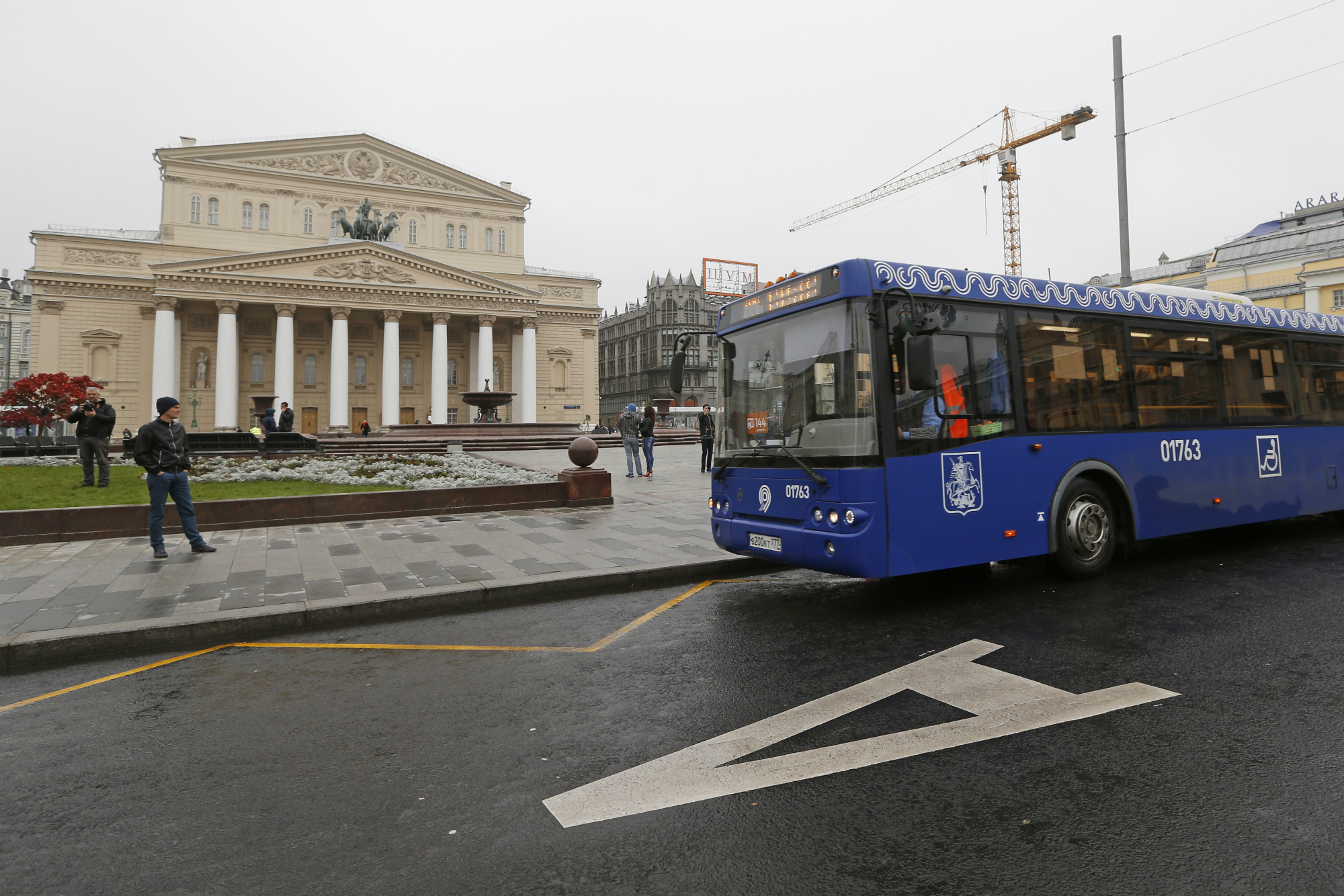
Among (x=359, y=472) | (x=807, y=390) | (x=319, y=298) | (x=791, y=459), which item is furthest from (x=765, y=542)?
(x=319, y=298)

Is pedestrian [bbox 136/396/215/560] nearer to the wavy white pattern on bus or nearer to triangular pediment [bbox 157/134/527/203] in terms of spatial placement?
the wavy white pattern on bus

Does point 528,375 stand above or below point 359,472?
above

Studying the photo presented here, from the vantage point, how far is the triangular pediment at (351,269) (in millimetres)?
50094

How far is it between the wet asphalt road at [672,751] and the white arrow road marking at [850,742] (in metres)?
0.08

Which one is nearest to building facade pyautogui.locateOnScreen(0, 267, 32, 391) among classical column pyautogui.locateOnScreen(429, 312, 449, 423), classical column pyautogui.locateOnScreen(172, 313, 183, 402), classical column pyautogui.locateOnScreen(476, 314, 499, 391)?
classical column pyautogui.locateOnScreen(172, 313, 183, 402)

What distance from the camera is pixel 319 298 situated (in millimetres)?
52500

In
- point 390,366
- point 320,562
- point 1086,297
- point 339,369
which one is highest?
point 390,366

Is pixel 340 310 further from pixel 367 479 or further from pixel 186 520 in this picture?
pixel 186 520

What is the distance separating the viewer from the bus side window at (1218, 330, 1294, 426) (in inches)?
320

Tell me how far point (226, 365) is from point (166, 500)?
49424 millimetres

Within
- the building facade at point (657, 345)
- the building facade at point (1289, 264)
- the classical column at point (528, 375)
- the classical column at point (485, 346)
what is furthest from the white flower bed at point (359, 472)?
the building facade at point (657, 345)

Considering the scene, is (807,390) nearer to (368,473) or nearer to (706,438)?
(368,473)

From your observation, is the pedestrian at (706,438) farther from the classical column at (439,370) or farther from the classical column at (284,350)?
the classical column at (284,350)

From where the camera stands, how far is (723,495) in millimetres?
6988
